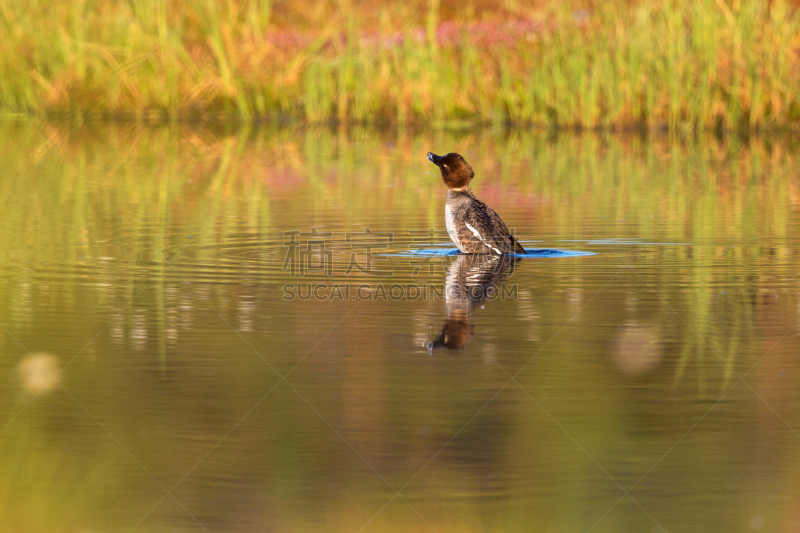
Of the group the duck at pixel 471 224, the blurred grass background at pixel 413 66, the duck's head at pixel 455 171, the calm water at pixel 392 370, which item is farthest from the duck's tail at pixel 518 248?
the blurred grass background at pixel 413 66

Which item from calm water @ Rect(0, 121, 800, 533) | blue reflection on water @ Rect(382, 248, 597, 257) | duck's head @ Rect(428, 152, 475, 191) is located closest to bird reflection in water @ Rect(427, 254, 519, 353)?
calm water @ Rect(0, 121, 800, 533)

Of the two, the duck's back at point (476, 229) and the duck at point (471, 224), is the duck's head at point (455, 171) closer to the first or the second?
the duck at point (471, 224)

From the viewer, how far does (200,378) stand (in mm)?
5832

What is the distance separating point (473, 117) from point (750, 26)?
5.08 meters

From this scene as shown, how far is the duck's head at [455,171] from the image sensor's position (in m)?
10.2

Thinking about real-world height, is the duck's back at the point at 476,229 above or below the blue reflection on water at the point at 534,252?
above

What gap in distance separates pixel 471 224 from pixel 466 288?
1417 millimetres

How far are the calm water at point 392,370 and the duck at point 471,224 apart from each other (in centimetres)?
26

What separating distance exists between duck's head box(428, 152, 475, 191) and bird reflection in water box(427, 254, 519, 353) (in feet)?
1.78

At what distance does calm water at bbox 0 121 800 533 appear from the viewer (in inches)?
171

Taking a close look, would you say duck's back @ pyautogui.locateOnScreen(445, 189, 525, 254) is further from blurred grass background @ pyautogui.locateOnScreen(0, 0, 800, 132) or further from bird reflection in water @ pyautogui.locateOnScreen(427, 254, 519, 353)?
blurred grass background @ pyautogui.locateOnScreen(0, 0, 800, 132)

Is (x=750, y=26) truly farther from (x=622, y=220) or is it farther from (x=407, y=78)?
(x=622, y=220)

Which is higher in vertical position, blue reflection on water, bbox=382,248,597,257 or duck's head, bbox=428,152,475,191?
duck's head, bbox=428,152,475,191

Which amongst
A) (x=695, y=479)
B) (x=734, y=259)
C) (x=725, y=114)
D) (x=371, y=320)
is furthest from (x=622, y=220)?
(x=725, y=114)
